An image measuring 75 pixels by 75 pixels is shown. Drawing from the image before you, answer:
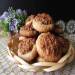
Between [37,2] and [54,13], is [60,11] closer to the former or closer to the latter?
[54,13]

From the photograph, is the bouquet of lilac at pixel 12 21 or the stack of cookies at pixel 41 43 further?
the bouquet of lilac at pixel 12 21

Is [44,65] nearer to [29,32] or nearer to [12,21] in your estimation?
[29,32]

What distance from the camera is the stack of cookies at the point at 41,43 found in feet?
2.46

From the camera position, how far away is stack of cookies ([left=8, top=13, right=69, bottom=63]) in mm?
750

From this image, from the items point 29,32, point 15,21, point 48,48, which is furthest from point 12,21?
point 48,48

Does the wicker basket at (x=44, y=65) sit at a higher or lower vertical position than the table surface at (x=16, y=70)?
higher

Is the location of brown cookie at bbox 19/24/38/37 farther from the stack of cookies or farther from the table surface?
the table surface

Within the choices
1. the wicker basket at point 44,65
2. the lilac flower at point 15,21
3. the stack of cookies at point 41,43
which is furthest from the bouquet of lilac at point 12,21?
the wicker basket at point 44,65

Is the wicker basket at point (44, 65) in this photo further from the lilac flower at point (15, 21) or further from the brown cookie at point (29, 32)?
the lilac flower at point (15, 21)

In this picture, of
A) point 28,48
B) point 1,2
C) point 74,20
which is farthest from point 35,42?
point 1,2

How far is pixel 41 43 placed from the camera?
760 mm

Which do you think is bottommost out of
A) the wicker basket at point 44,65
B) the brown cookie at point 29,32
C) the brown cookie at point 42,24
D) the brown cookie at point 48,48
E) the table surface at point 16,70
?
the table surface at point 16,70

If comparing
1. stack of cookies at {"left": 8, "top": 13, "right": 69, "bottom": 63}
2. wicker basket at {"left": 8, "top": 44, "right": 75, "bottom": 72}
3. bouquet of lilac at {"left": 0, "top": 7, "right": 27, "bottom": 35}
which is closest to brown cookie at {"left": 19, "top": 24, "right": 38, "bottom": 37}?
stack of cookies at {"left": 8, "top": 13, "right": 69, "bottom": 63}

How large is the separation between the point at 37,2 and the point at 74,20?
0.29 m
